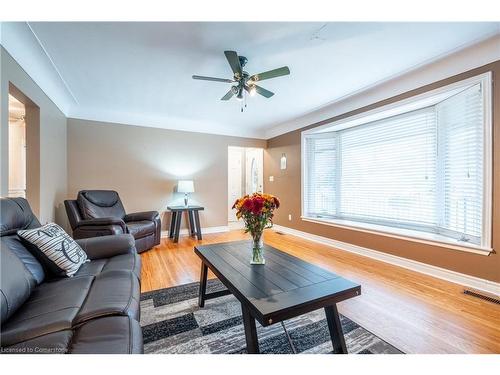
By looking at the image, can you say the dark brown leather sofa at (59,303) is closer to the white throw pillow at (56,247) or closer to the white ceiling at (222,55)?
the white throw pillow at (56,247)

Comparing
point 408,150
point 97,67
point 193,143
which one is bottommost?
point 408,150

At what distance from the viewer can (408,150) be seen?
3107mm

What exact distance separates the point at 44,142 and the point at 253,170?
14.9ft

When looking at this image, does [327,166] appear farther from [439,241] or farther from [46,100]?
[46,100]

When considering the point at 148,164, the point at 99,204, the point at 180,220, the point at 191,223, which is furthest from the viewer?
the point at 191,223

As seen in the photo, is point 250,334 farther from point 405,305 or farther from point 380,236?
point 380,236

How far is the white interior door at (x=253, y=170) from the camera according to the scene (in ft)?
20.0

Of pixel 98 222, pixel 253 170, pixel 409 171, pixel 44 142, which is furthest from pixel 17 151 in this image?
pixel 409 171

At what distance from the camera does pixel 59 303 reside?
1.17 m

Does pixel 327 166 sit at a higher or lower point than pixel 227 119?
lower

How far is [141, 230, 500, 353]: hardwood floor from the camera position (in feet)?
5.01
